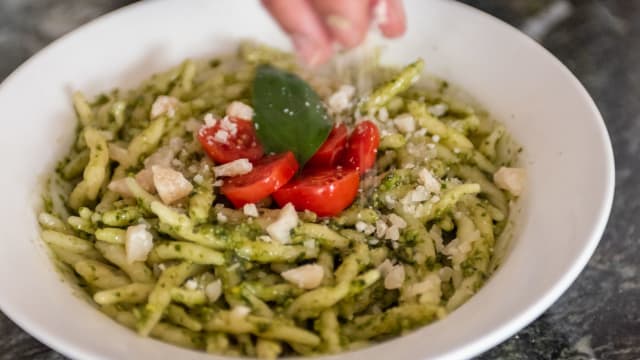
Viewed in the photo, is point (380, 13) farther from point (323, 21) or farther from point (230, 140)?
point (230, 140)

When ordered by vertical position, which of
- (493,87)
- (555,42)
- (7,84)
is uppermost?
(7,84)

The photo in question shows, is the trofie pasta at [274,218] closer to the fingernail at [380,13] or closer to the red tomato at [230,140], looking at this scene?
the red tomato at [230,140]

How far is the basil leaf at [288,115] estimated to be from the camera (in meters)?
1.91

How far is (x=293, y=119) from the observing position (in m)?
1.96

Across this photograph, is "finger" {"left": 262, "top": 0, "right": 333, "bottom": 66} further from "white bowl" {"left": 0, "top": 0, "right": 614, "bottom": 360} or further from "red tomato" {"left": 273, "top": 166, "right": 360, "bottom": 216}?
"white bowl" {"left": 0, "top": 0, "right": 614, "bottom": 360}

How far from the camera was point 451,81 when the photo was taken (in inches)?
87.0

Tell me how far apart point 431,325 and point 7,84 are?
119 centimetres

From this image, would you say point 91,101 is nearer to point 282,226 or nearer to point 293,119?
point 293,119

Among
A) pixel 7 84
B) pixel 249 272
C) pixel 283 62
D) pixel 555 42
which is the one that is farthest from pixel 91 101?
pixel 555 42

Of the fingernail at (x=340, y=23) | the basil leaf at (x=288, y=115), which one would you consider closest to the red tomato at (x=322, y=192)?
the basil leaf at (x=288, y=115)

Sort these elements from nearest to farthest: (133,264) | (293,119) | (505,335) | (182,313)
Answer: (505,335), (182,313), (133,264), (293,119)

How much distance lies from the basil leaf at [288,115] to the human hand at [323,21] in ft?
1.44

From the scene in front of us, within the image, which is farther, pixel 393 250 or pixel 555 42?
pixel 555 42

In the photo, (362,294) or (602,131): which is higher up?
(602,131)
